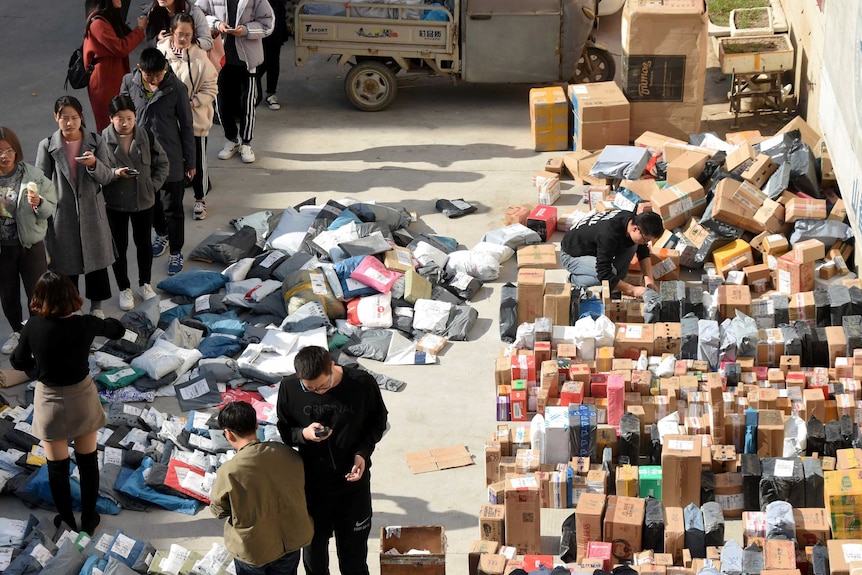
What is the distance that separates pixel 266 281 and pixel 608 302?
274 centimetres

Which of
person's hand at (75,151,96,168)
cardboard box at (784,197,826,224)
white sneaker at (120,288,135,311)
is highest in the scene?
person's hand at (75,151,96,168)

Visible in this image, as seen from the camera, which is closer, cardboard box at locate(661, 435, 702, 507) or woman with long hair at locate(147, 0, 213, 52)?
cardboard box at locate(661, 435, 702, 507)

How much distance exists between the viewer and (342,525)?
5902 mm

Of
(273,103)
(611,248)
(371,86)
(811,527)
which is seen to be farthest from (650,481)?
(273,103)

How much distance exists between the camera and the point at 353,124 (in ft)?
43.3

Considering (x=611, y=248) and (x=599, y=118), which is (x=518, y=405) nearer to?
(x=611, y=248)

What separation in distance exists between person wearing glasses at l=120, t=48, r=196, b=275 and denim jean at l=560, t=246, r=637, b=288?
3.14 metres

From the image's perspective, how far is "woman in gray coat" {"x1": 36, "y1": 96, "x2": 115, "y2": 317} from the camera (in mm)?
8241

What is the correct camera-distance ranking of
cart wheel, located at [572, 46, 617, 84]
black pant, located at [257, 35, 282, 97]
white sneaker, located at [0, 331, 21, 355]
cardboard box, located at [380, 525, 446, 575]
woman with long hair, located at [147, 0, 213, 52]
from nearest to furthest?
1. cardboard box, located at [380, 525, 446, 575]
2. white sneaker, located at [0, 331, 21, 355]
3. woman with long hair, located at [147, 0, 213, 52]
4. black pant, located at [257, 35, 282, 97]
5. cart wheel, located at [572, 46, 617, 84]

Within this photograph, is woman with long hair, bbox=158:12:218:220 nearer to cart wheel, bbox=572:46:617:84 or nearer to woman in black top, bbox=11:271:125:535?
woman in black top, bbox=11:271:125:535

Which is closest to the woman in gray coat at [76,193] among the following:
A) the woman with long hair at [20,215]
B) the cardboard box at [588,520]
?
the woman with long hair at [20,215]

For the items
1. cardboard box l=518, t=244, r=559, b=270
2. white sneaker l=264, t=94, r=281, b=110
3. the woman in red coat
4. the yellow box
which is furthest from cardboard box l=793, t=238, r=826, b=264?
white sneaker l=264, t=94, r=281, b=110

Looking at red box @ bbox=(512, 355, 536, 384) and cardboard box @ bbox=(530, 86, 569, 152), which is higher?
cardboard box @ bbox=(530, 86, 569, 152)

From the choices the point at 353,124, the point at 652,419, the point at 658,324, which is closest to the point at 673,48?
the point at 353,124
